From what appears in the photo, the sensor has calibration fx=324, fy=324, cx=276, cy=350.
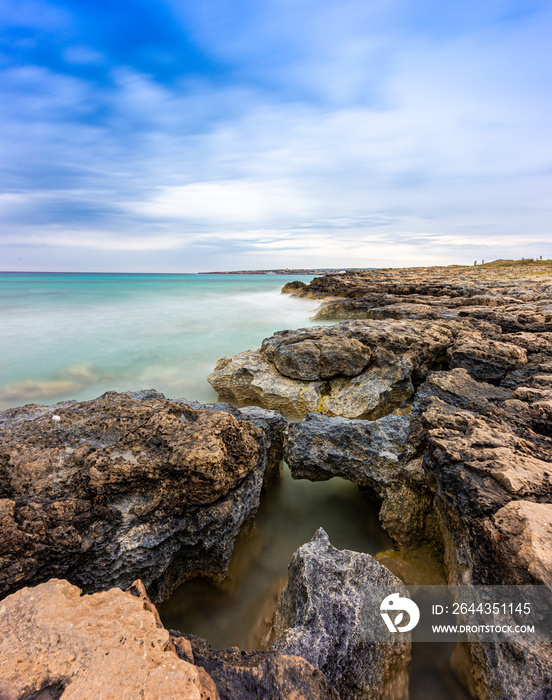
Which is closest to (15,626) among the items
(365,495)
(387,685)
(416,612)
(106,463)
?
(106,463)

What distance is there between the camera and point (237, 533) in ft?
11.4

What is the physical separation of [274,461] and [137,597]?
9.10ft

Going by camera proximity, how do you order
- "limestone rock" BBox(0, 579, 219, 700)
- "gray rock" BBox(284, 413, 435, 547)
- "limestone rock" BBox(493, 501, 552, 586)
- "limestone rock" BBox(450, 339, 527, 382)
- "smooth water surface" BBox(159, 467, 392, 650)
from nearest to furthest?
1. "limestone rock" BBox(0, 579, 219, 700)
2. "limestone rock" BBox(493, 501, 552, 586)
3. "smooth water surface" BBox(159, 467, 392, 650)
4. "gray rock" BBox(284, 413, 435, 547)
5. "limestone rock" BBox(450, 339, 527, 382)

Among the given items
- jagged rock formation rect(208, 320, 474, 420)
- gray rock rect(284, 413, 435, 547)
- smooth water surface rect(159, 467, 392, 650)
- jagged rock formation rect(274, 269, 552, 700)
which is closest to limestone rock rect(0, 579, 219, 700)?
smooth water surface rect(159, 467, 392, 650)

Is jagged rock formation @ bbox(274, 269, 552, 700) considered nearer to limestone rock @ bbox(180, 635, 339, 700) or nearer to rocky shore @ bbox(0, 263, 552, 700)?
rocky shore @ bbox(0, 263, 552, 700)

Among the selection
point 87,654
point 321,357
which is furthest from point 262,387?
point 87,654

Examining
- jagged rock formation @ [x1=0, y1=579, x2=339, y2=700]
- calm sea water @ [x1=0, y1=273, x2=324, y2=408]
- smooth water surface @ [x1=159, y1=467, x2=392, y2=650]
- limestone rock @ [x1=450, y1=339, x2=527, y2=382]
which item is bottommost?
smooth water surface @ [x1=159, y1=467, x2=392, y2=650]

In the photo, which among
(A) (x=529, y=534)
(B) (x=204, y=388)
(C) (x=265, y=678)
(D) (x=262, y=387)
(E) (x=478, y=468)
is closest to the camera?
(C) (x=265, y=678)

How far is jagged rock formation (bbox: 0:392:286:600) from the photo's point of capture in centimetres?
246

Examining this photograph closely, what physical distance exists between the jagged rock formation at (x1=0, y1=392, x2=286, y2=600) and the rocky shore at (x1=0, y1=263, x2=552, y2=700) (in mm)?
15

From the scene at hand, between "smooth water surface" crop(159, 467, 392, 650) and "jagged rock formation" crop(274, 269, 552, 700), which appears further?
"smooth water surface" crop(159, 467, 392, 650)

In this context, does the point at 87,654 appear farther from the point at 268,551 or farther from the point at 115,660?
the point at 268,551

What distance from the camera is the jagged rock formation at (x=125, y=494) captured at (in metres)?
2.46

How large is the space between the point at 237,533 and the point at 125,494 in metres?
1.26
